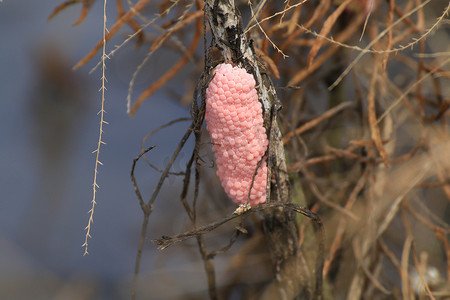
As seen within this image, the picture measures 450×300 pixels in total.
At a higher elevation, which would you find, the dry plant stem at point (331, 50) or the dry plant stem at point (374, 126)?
the dry plant stem at point (331, 50)

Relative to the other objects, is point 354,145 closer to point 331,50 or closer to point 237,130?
point 331,50

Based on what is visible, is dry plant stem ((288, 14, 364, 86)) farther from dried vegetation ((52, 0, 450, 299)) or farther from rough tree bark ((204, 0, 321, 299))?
rough tree bark ((204, 0, 321, 299))

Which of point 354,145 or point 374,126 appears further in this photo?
point 354,145

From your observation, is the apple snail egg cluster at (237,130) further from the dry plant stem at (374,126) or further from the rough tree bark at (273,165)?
the dry plant stem at (374,126)

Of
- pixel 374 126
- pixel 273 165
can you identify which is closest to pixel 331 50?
pixel 374 126

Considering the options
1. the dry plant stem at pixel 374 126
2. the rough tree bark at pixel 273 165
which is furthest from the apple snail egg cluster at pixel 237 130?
the dry plant stem at pixel 374 126

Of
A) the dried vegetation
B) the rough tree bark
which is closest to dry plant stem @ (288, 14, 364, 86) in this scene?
the dried vegetation
